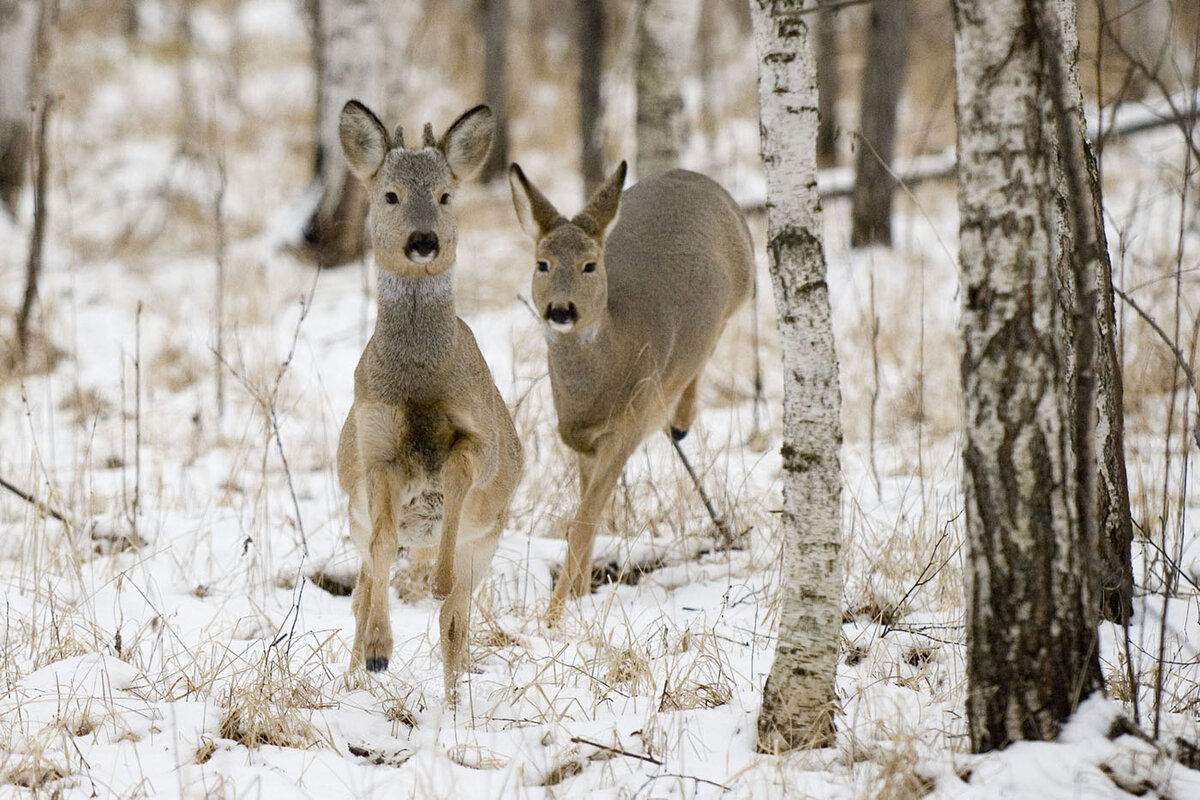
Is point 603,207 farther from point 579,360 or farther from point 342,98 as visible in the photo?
point 342,98

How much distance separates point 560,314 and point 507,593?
4.07 feet

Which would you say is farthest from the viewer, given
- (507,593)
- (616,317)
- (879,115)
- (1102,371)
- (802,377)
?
(879,115)

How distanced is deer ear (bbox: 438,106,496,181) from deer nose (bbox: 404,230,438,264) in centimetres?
43

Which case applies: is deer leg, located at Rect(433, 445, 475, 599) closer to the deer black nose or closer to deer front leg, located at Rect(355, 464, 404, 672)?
deer front leg, located at Rect(355, 464, 404, 672)

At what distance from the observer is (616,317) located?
246 inches

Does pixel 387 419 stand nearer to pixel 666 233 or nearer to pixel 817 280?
pixel 817 280

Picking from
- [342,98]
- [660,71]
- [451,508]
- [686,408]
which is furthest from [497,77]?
[451,508]

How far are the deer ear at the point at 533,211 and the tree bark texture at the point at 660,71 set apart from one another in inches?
102

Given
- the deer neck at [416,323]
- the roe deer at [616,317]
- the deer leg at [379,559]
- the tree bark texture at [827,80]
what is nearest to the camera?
the deer leg at [379,559]

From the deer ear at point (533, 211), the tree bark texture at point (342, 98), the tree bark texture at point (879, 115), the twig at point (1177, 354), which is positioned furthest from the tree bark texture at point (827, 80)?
the twig at point (1177, 354)

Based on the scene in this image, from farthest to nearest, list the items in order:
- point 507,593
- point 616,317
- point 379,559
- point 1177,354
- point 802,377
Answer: point 616,317 → point 507,593 → point 379,559 → point 802,377 → point 1177,354

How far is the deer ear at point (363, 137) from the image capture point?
462 cm

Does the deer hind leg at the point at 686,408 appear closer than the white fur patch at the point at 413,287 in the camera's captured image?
No

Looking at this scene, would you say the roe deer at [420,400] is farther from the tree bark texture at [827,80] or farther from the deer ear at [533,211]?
the tree bark texture at [827,80]
